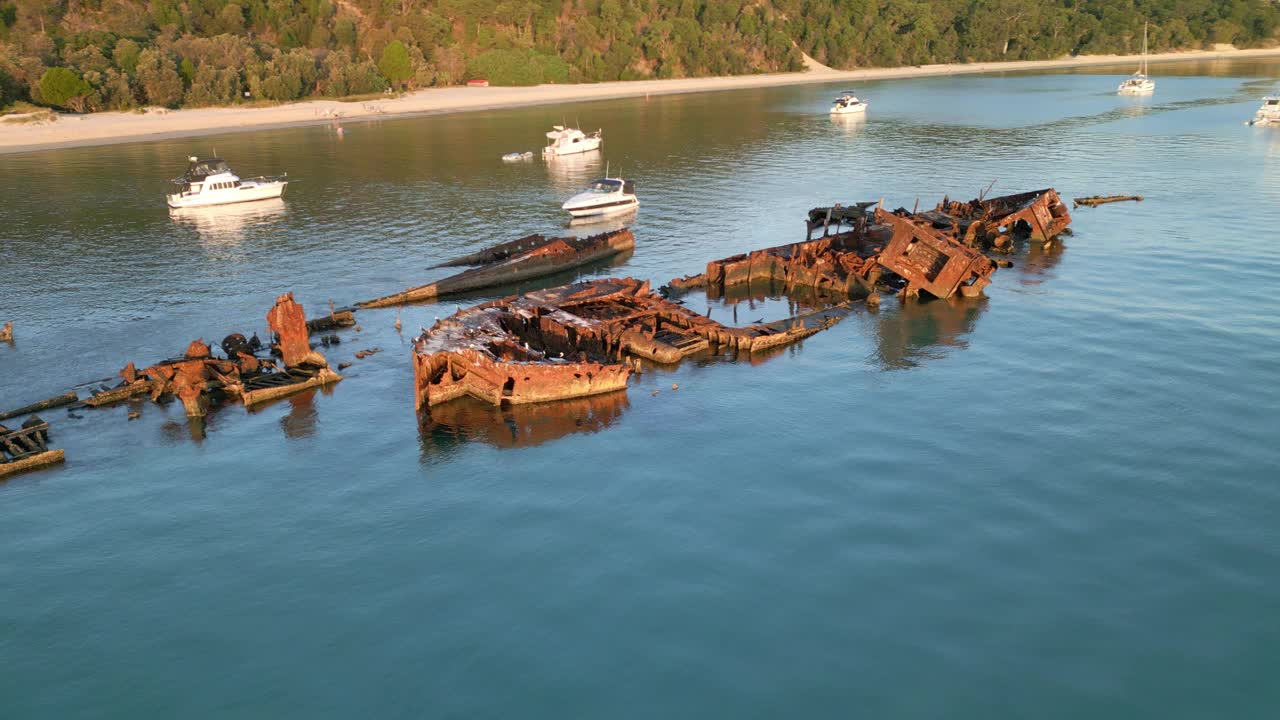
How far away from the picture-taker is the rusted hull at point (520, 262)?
53.3m

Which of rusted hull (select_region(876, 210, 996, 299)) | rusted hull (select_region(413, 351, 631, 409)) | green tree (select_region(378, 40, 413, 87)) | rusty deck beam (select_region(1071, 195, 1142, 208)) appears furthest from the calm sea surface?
green tree (select_region(378, 40, 413, 87))

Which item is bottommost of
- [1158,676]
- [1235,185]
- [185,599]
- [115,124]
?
[1158,676]

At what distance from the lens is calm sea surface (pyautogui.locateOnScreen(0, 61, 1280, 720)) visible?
2288 cm

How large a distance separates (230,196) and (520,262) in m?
43.7

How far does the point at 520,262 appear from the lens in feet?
190

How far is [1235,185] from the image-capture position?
274 ft

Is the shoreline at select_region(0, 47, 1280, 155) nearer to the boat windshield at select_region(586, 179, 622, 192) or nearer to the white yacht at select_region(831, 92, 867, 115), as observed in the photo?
the white yacht at select_region(831, 92, 867, 115)

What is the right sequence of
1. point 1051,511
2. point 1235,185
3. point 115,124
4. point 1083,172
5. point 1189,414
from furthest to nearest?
point 115,124 → point 1083,172 → point 1235,185 → point 1189,414 → point 1051,511

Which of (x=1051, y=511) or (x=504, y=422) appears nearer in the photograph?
(x=1051, y=511)

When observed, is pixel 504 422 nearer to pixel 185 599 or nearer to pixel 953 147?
pixel 185 599

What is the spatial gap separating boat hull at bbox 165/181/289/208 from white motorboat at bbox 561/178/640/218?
104 ft

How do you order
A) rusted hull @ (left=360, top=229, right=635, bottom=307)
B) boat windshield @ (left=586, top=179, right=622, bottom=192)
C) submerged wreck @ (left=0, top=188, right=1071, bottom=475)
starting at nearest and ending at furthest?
submerged wreck @ (left=0, top=188, right=1071, bottom=475) < rusted hull @ (left=360, top=229, right=635, bottom=307) < boat windshield @ (left=586, top=179, right=622, bottom=192)

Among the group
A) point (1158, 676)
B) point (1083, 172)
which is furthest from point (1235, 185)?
point (1158, 676)

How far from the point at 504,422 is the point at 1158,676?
80.3 ft
